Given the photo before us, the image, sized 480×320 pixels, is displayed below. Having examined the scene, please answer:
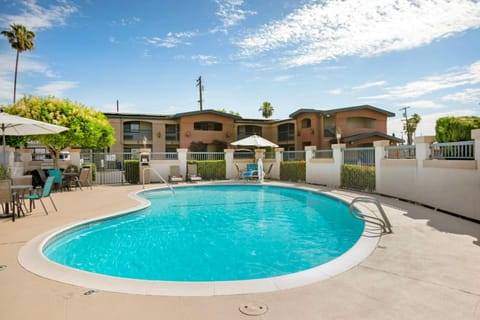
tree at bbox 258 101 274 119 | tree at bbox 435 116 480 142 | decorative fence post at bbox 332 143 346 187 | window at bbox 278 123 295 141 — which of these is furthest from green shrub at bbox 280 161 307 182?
tree at bbox 258 101 274 119

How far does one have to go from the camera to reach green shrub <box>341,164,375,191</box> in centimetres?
1174

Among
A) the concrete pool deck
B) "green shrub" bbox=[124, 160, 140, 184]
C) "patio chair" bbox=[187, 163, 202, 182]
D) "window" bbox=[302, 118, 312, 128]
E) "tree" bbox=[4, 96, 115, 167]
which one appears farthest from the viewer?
"window" bbox=[302, 118, 312, 128]

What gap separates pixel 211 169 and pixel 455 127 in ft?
42.0

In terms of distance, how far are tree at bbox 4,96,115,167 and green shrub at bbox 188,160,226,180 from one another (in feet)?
20.3

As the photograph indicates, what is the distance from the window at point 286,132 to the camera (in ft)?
101

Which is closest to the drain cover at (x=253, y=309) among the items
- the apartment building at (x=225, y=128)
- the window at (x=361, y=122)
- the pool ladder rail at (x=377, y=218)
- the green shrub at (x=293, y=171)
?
the pool ladder rail at (x=377, y=218)

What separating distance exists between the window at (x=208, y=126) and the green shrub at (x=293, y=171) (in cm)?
1414

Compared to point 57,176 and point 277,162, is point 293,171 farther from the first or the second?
point 57,176

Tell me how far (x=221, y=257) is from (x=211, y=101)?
35922mm

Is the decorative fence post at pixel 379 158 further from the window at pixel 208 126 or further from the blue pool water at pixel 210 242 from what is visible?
the window at pixel 208 126

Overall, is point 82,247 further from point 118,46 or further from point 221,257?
point 118,46

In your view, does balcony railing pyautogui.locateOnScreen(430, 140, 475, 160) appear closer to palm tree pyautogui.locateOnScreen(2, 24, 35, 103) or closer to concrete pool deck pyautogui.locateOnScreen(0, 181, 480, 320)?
concrete pool deck pyautogui.locateOnScreen(0, 181, 480, 320)

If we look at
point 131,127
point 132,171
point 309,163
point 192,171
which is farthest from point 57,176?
point 131,127

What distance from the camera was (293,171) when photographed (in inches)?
675
